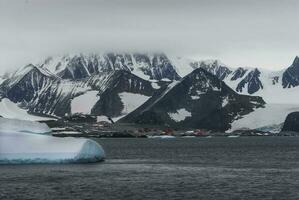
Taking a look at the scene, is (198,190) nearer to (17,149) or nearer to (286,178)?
(286,178)

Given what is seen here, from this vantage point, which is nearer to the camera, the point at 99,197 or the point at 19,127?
the point at 99,197

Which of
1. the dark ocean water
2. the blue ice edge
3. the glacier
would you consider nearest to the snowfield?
the glacier

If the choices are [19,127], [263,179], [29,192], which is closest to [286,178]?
[263,179]

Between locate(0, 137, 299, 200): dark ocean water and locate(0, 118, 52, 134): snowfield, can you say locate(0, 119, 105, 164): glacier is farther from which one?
locate(0, 137, 299, 200): dark ocean water

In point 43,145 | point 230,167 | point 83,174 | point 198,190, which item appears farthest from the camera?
point 230,167

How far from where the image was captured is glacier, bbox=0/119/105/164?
133500 millimetres

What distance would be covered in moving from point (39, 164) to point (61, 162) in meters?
4.73

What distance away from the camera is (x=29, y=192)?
93.5 metres

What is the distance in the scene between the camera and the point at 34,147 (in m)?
133

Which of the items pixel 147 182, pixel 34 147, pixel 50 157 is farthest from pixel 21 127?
pixel 147 182

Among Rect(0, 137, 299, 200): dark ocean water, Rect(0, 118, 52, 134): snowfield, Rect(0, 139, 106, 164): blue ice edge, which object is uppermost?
Rect(0, 118, 52, 134): snowfield

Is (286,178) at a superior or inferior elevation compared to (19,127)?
inferior

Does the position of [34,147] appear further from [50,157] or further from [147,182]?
[147,182]

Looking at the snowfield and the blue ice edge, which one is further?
the snowfield
